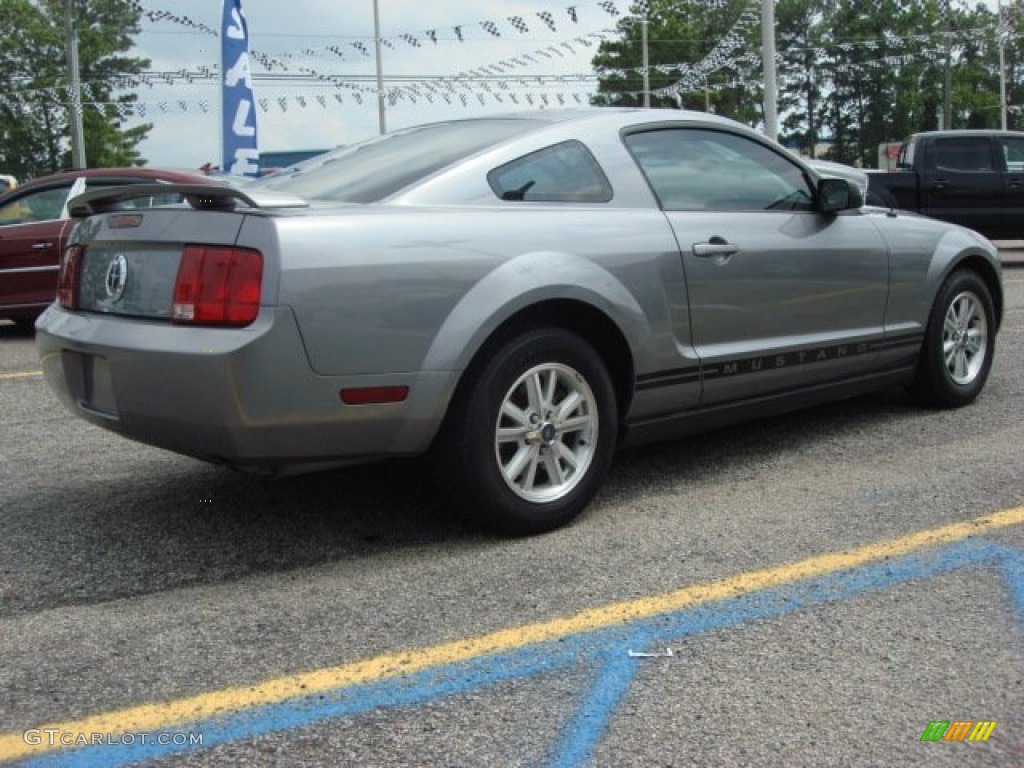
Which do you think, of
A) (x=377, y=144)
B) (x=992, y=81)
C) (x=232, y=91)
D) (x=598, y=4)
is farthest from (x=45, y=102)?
(x=992, y=81)

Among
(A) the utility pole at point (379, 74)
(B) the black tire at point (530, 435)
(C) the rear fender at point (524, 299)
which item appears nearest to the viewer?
(C) the rear fender at point (524, 299)

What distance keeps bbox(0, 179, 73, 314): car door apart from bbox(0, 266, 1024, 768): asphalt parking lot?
5.26 metres

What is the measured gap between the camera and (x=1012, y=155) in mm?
15258

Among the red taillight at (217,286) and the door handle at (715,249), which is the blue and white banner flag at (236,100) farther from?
the red taillight at (217,286)

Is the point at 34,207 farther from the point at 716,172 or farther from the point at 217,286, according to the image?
the point at 217,286

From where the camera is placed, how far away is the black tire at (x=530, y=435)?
141 inches

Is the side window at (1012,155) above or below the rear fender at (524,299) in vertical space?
above

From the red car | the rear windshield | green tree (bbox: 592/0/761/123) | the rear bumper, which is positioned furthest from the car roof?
green tree (bbox: 592/0/761/123)

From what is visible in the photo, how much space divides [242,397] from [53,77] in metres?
51.6

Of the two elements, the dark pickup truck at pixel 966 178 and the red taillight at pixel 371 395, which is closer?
the red taillight at pixel 371 395

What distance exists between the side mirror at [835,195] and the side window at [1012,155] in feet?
38.9

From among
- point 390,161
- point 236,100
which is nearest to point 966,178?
point 236,100

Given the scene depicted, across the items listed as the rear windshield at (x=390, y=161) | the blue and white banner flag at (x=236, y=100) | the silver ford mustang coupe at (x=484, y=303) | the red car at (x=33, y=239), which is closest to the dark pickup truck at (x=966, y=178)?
the blue and white banner flag at (x=236, y=100)

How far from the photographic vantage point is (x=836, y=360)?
491 cm
